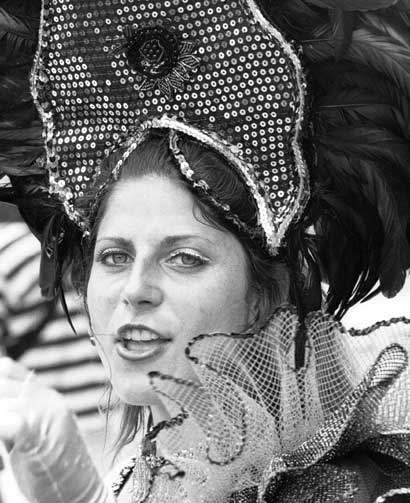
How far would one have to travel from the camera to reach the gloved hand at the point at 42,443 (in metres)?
2.11

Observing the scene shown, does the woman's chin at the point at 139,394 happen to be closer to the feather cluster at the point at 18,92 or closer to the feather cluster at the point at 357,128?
the feather cluster at the point at 357,128

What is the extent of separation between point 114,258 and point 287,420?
0.56 meters

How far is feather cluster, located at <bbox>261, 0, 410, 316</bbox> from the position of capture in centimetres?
204

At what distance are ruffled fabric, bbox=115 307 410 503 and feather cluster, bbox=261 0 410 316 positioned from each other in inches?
14.1

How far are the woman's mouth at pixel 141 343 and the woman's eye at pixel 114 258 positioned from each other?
153mm

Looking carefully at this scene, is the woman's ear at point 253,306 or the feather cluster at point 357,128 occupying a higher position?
the feather cluster at point 357,128

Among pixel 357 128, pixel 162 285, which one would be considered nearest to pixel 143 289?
pixel 162 285

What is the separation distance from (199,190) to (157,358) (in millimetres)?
344

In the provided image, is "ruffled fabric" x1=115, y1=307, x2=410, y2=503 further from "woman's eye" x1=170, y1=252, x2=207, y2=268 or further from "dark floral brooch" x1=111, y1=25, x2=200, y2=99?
"dark floral brooch" x1=111, y1=25, x2=200, y2=99

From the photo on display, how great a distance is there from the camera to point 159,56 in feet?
6.91

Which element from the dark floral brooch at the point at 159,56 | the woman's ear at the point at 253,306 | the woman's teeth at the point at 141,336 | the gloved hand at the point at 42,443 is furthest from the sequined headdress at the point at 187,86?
the gloved hand at the point at 42,443

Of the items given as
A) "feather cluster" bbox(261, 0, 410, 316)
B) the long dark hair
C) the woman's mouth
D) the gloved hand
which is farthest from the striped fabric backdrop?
"feather cluster" bbox(261, 0, 410, 316)

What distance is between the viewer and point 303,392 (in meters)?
1.81

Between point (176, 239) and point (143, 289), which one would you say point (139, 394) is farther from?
point (176, 239)
